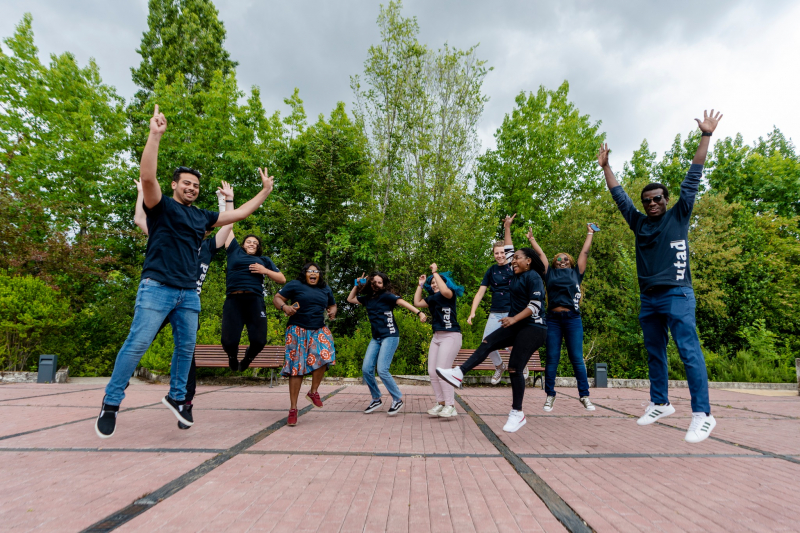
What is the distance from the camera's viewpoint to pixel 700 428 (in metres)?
3.27

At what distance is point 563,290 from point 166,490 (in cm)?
487

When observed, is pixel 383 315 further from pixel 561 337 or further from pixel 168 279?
pixel 168 279

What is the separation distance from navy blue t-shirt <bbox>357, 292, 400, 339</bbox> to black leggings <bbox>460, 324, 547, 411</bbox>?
4.26 ft

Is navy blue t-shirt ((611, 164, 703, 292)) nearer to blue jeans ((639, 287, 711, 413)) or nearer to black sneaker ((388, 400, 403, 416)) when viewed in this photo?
blue jeans ((639, 287, 711, 413))

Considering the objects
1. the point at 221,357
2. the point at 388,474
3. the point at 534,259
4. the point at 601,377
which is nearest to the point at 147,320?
the point at 388,474

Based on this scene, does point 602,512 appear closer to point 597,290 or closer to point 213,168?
point 597,290

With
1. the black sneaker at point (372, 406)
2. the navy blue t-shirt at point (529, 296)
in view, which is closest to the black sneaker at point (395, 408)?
the black sneaker at point (372, 406)

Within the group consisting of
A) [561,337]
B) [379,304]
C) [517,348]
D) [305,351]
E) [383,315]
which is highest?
[379,304]

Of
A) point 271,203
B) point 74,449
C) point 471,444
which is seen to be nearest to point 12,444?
point 74,449

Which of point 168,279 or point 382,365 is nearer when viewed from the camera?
point 168,279

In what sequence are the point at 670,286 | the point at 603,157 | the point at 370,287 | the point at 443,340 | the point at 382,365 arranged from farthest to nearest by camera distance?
1. the point at 370,287
2. the point at 382,365
3. the point at 443,340
4. the point at 603,157
5. the point at 670,286

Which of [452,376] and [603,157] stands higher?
[603,157]

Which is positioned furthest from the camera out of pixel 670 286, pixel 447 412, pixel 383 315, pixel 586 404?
pixel 586 404

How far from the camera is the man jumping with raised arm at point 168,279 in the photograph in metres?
3.24
